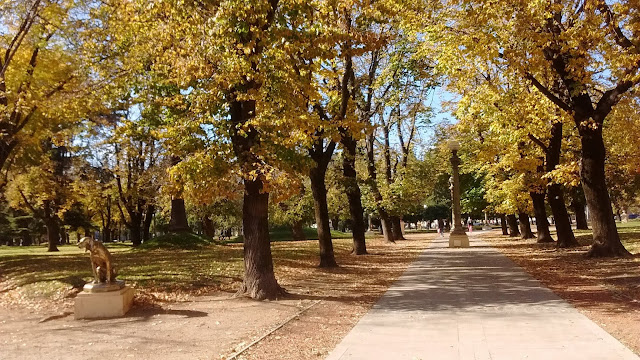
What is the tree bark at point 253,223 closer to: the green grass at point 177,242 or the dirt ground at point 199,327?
the dirt ground at point 199,327

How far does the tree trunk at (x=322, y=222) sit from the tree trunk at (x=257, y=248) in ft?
18.3

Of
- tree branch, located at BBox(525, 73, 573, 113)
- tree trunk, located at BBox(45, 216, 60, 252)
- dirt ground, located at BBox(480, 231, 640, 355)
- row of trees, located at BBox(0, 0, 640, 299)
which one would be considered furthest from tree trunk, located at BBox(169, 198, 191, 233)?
tree branch, located at BBox(525, 73, 573, 113)

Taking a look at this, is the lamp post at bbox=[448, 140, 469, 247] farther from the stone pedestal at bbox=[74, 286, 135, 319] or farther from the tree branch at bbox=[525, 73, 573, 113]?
the stone pedestal at bbox=[74, 286, 135, 319]

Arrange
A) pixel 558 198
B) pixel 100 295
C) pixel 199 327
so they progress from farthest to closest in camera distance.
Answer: pixel 558 198 < pixel 100 295 < pixel 199 327

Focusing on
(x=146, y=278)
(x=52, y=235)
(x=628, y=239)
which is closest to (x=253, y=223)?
(x=146, y=278)

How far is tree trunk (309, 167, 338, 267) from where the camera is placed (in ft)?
53.1

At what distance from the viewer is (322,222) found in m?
16.4

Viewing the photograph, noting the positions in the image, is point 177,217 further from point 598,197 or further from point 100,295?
point 598,197

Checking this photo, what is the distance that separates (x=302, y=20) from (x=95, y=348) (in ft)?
23.1

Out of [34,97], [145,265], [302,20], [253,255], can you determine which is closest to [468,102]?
[302,20]

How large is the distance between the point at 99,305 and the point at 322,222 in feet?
27.9

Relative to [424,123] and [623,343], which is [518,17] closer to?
[623,343]

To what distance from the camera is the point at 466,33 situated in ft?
49.0

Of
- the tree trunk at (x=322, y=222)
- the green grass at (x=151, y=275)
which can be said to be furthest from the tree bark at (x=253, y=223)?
the tree trunk at (x=322, y=222)
